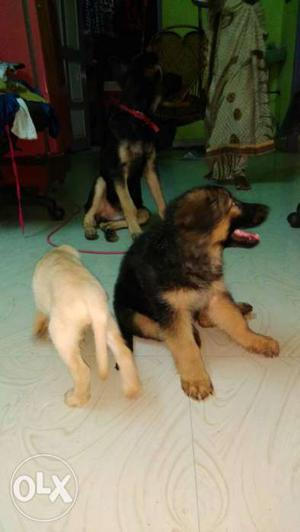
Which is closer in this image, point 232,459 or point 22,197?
point 232,459

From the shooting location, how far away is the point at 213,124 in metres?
3.34

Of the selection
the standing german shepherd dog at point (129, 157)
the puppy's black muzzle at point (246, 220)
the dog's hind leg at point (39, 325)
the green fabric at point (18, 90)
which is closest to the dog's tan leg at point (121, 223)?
the standing german shepherd dog at point (129, 157)

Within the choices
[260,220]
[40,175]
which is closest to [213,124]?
[40,175]

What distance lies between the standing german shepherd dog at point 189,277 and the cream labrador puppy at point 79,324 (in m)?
0.16

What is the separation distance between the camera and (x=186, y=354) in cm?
120

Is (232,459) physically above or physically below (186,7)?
below

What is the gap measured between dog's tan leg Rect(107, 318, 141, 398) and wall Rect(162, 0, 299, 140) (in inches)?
185

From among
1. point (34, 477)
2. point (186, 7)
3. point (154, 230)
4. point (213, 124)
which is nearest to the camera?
point (34, 477)

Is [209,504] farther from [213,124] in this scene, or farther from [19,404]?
[213,124]

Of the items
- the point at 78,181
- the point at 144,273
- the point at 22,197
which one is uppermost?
the point at 144,273

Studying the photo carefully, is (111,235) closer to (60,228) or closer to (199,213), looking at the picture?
(60,228)

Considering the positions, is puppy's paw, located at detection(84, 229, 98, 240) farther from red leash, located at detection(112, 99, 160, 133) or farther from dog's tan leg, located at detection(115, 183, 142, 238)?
red leash, located at detection(112, 99, 160, 133)

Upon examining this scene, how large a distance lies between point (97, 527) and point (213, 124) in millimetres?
3075

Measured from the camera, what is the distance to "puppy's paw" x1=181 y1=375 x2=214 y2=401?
3.81 ft
